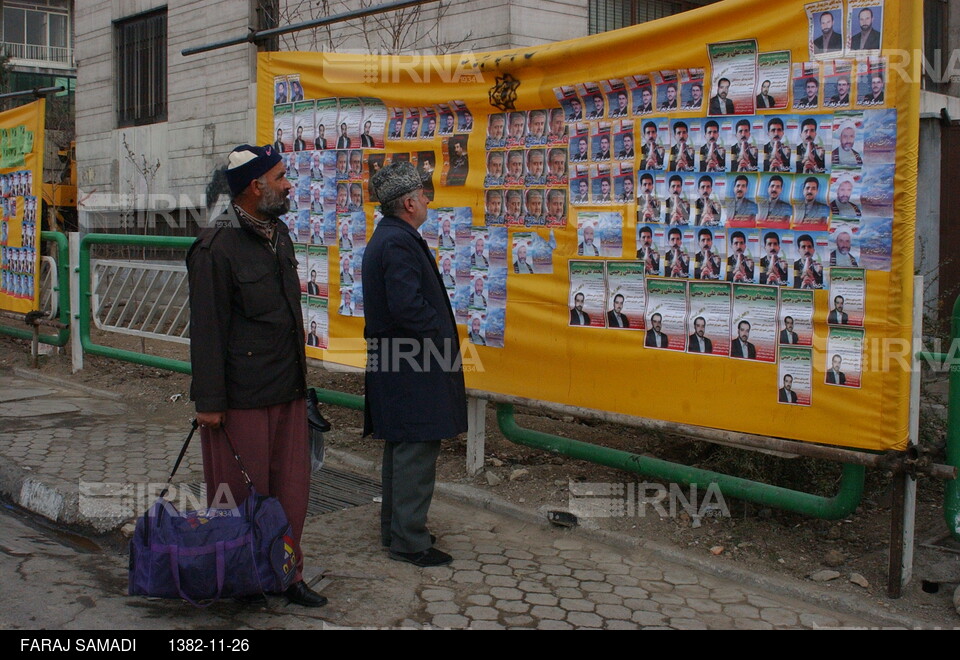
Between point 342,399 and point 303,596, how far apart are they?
232 cm

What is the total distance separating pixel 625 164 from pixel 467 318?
1.34 m

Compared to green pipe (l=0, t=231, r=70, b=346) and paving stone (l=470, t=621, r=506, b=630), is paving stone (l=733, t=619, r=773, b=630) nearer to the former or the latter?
paving stone (l=470, t=621, r=506, b=630)

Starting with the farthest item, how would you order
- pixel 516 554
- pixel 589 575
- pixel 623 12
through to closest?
pixel 623 12 → pixel 516 554 → pixel 589 575

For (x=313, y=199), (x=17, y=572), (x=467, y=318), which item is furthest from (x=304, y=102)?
(x=17, y=572)

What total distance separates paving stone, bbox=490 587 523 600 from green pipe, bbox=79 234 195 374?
4271mm

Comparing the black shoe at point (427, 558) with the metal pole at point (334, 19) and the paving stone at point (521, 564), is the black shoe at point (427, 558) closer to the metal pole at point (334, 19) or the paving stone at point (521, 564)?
the paving stone at point (521, 564)

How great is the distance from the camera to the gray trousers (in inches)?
170

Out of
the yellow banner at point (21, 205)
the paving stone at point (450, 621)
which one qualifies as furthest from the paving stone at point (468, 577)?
the yellow banner at point (21, 205)

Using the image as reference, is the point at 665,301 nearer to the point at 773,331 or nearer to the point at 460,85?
the point at 773,331

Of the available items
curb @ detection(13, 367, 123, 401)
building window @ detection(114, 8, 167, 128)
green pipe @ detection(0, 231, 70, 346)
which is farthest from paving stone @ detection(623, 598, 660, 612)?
building window @ detection(114, 8, 167, 128)

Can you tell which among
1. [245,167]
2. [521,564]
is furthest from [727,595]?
[245,167]

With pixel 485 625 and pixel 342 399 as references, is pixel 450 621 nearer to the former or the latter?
pixel 485 625

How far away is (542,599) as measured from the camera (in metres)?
3.93

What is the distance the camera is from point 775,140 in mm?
4016
